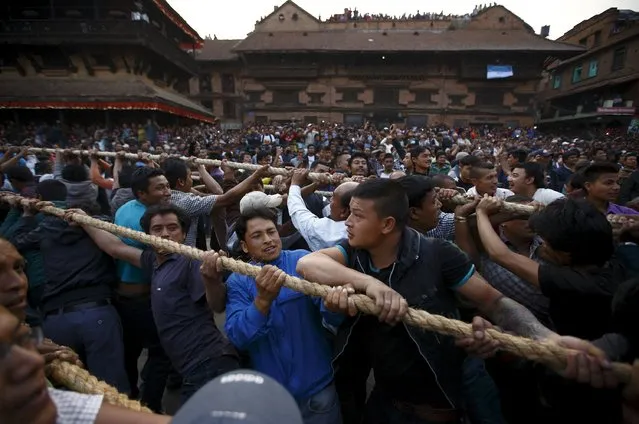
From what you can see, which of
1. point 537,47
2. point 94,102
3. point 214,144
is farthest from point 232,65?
point 537,47

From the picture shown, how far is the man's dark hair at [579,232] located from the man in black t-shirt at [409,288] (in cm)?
37

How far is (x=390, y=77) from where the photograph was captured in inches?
1246

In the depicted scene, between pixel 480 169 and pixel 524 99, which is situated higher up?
pixel 524 99

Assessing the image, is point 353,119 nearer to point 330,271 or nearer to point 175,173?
point 175,173

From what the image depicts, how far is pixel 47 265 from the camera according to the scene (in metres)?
2.84

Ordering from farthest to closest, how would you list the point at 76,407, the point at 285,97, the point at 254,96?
the point at 254,96 → the point at 285,97 → the point at 76,407

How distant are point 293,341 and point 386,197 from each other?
0.92 meters

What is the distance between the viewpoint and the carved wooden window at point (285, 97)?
3225 centimetres

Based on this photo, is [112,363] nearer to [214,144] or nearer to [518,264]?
[518,264]

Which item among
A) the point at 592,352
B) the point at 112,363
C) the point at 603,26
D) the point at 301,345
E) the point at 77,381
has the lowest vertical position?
the point at 112,363

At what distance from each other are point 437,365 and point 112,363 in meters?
2.32

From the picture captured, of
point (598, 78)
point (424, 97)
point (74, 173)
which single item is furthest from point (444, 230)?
point (598, 78)

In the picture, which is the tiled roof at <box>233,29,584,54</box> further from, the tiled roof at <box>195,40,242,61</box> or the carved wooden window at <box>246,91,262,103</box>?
the carved wooden window at <box>246,91,262,103</box>

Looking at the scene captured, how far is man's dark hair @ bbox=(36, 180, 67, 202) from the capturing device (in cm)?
371
